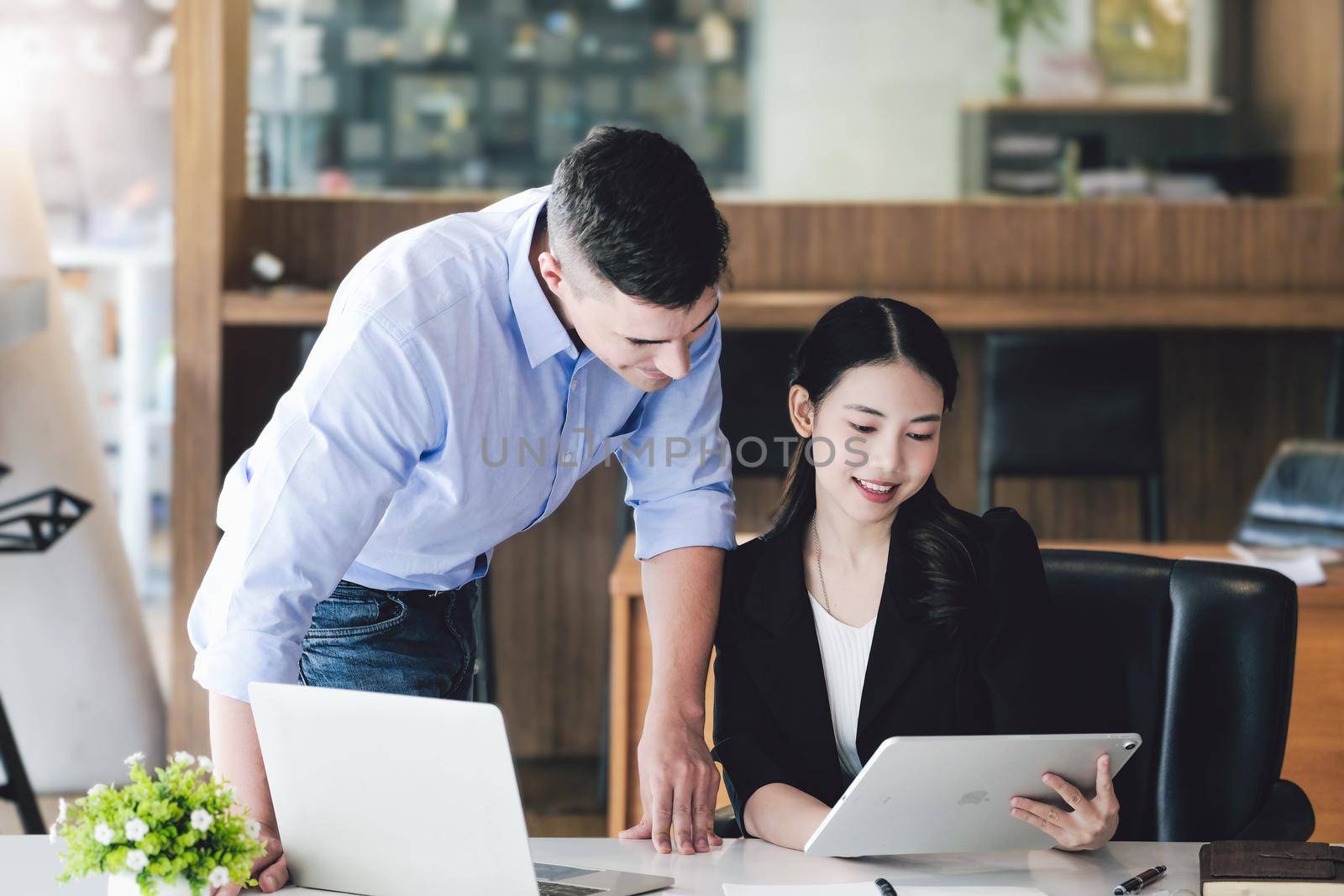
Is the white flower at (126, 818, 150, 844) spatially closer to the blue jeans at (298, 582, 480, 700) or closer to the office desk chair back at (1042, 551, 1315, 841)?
the blue jeans at (298, 582, 480, 700)

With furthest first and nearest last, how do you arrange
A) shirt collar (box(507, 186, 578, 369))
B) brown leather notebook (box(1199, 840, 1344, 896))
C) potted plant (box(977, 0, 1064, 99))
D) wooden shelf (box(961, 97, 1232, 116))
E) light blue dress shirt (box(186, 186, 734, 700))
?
wooden shelf (box(961, 97, 1232, 116)) → potted plant (box(977, 0, 1064, 99)) → shirt collar (box(507, 186, 578, 369)) → light blue dress shirt (box(186, 186, 734, 700)) → brown leather notebook (box(1199, 840, 1344, 896))

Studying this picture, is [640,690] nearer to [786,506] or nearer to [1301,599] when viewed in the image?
[786,506]

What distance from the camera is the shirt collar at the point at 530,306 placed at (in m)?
1.37

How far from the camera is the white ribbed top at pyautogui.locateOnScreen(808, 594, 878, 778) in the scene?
153 cm

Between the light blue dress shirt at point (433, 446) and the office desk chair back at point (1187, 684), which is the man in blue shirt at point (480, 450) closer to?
the light blue dress shirt at point (433, 446)

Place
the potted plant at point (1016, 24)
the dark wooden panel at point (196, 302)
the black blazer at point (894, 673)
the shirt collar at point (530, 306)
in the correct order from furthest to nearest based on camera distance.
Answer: the potted plant at point (1016, 24), the dark wooden panel at point (196, 302), the black blazer at point (894, 673), the shirt collar at point (530, 306)

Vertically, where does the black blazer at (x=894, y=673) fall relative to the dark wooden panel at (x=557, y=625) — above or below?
above

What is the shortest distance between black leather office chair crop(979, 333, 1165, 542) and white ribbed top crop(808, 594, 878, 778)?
1.68m

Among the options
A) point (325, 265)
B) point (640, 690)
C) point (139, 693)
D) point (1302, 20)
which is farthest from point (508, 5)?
point (640, 690)

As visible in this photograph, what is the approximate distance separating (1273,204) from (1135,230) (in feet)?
1.13

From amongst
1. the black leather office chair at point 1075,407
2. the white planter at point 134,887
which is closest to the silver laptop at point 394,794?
the white planter at point 134,887

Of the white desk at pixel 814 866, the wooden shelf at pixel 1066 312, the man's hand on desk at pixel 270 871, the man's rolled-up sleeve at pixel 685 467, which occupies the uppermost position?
the wooden shelf at pixel 1066 312

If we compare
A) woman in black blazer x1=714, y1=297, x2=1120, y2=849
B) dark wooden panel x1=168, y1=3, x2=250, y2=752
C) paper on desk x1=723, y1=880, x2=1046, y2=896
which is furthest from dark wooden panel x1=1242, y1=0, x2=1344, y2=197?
paper on desk x1=723, y1=880, x2=1046, y2=896

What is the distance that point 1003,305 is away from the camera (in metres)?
3.07
